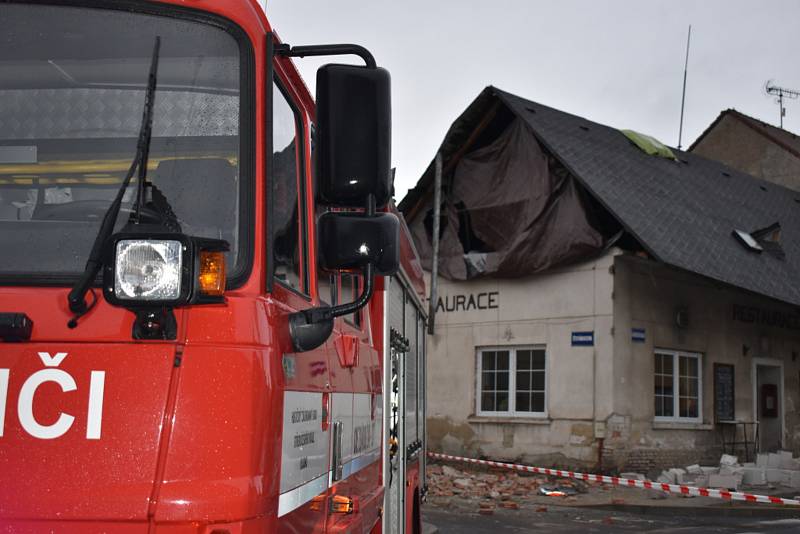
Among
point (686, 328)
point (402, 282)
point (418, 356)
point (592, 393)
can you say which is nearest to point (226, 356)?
point (402, 282)

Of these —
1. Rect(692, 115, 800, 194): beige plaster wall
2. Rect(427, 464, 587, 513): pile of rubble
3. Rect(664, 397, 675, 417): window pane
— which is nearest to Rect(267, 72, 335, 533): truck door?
Rect(427, 464, 587, 513): pile of rubble

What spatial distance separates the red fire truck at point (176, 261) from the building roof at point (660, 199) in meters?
15.4

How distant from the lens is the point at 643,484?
15523mm

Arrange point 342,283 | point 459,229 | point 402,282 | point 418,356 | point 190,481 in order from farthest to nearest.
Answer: point 459,229 → point 418,356 → point 402,282 → point 342,283 → point 190,481

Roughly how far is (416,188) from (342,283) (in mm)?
18502

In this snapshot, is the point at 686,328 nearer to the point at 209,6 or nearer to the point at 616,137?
the point at 616,137

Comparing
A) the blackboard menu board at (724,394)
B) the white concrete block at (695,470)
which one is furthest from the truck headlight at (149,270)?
the blackboard menu board at (724,394)

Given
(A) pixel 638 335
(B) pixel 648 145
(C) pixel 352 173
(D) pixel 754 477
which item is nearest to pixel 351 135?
(C) pixel 352 173

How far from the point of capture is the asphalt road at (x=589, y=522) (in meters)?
12.9

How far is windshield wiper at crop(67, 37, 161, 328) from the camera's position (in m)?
2.59

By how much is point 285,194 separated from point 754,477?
16739 mm

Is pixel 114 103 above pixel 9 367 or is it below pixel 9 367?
above

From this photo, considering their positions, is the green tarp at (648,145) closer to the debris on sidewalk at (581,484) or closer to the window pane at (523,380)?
the window pane at (523,380)

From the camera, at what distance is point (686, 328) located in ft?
66.8
